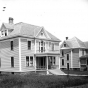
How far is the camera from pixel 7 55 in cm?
3500

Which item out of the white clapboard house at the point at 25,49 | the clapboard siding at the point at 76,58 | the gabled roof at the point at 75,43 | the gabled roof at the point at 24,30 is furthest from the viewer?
the gabled roof at the point at 75,43

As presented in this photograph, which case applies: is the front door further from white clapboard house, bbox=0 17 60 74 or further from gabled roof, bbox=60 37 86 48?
gabled roof, bbox=60 37 86 48

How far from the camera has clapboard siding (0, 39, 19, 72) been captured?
3259cm

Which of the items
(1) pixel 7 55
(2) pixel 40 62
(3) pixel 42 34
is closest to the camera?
(1) pixel 7 55

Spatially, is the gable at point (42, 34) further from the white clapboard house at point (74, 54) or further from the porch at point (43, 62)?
the white clapboard house at point (74, 54)

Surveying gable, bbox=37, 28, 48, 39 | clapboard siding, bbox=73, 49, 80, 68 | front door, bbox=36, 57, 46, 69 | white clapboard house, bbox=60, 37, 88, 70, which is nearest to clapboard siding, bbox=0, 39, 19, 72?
front door, bbox=36, 57, 46, 69

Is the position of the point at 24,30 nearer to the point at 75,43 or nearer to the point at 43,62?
the point at 43,62

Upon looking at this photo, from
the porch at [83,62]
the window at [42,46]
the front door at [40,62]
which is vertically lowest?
the porch at [83,62]

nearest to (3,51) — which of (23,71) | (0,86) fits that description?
(23,71)

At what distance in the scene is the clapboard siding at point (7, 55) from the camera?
3259 cm

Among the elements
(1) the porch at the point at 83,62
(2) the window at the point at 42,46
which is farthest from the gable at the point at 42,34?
(1) the porch at the point at 83,62

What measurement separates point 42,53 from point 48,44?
4.15m

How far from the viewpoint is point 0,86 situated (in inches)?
682

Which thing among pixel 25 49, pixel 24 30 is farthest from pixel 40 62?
pixel 24 30
